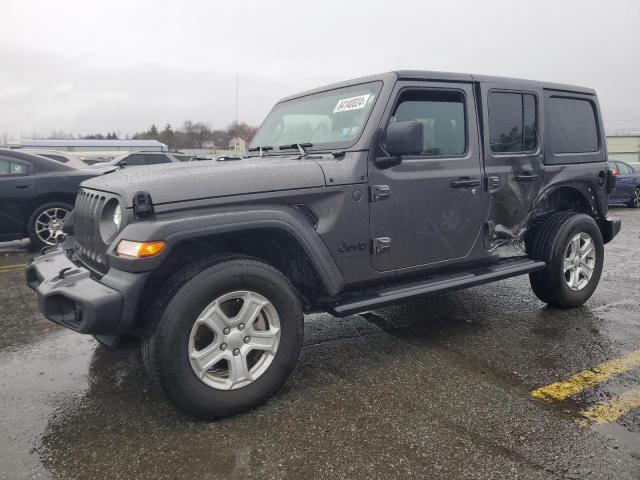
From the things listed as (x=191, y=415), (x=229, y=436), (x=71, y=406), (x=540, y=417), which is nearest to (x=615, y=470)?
(x=540, y=417)

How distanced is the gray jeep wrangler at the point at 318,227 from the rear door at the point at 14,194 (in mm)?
4467

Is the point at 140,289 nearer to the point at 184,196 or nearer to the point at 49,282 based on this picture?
the point at 184,196

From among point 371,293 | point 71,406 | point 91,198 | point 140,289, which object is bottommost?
point 71,406

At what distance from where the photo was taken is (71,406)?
281 cm

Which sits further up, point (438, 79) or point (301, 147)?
point (438, 79)

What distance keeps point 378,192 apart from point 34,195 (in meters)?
6.05

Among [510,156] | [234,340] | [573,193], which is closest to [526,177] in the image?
[510,156]

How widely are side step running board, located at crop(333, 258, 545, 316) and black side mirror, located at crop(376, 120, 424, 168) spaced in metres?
0.91

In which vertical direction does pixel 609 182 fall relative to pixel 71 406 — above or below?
above

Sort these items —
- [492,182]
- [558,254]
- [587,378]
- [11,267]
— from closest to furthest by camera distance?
[587,378] → [492,182] → [558,254] → [11,267]

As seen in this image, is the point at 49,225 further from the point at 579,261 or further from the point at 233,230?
the point at 579,261

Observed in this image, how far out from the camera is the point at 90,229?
282 cm

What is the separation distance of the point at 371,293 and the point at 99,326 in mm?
1642

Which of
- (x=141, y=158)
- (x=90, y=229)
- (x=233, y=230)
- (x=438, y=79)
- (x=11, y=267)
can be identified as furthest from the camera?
(x=141, y=158)
